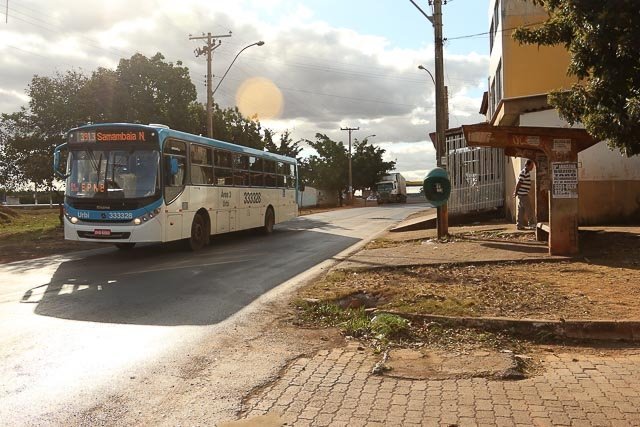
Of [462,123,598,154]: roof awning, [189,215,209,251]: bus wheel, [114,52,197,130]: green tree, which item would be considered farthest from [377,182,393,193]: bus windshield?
[462,123,598,154]: roof awning

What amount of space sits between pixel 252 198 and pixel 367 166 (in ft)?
176

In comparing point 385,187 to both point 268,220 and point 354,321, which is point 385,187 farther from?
point 354,321

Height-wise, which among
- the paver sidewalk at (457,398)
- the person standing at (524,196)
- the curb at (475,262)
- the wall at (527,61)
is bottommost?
the paver sidewalk at (457,398)

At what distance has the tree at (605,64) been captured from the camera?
668cm

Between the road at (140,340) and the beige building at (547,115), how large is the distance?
27.6 ft

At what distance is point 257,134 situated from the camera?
3650 cm

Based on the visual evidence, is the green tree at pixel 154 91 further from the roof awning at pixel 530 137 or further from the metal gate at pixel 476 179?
the roof awning at pixel 530 137

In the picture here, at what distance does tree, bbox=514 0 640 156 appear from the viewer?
6.68m

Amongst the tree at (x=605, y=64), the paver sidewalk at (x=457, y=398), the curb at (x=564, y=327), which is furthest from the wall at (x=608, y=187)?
the paver sidewalk at (x=457, y=398)

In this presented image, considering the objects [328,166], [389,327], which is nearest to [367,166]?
[328,166]

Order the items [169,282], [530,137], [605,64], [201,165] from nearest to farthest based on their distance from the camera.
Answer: [605,64]
[169,282]
[530,137]
[201,165]

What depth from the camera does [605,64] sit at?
24.2ft

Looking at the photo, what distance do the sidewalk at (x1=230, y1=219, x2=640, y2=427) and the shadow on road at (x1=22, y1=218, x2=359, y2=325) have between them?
7.67 ft

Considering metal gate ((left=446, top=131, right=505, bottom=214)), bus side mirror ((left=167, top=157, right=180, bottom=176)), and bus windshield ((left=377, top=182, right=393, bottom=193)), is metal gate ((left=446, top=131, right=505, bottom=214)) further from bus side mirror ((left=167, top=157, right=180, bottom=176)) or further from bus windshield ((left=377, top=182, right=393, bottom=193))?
bus windshield ((left=377, top=182, right=393, bottom=193))
